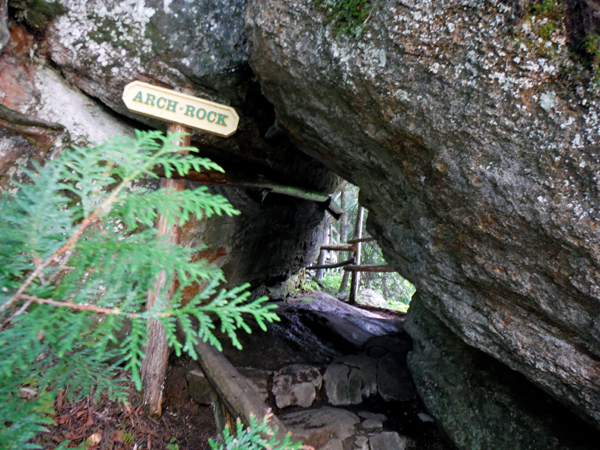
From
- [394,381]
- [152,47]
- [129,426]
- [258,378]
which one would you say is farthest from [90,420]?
[152,47]

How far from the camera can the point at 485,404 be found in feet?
9.77

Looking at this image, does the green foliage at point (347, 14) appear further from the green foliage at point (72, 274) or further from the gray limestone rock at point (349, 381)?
the gray limestone rock at point (349, 381)

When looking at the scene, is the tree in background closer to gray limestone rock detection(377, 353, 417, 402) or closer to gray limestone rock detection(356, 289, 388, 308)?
gray limestone rock detection(356, 289, 388, 308)

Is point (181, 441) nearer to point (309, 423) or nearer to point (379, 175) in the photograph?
point (309, 423)

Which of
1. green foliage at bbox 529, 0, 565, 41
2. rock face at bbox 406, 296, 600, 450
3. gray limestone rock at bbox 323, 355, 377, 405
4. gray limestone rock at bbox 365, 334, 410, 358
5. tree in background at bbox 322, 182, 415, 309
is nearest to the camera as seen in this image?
green foliage at bbox 529, 0, 565, 41

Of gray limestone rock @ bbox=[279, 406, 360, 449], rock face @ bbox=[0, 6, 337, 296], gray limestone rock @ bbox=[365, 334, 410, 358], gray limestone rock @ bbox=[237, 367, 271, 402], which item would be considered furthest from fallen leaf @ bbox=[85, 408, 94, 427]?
gray limestone rock @ bbox=[365, 334, 410, 358]

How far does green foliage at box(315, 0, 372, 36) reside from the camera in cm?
215

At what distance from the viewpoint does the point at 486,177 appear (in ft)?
6.51

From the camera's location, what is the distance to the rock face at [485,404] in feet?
8.47

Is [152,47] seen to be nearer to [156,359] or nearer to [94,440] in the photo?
[156,359]

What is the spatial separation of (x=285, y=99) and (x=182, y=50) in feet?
3.82

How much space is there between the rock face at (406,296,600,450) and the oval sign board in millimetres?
3100

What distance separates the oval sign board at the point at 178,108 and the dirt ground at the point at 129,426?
2.33 meters

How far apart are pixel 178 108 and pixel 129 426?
2.78 m
